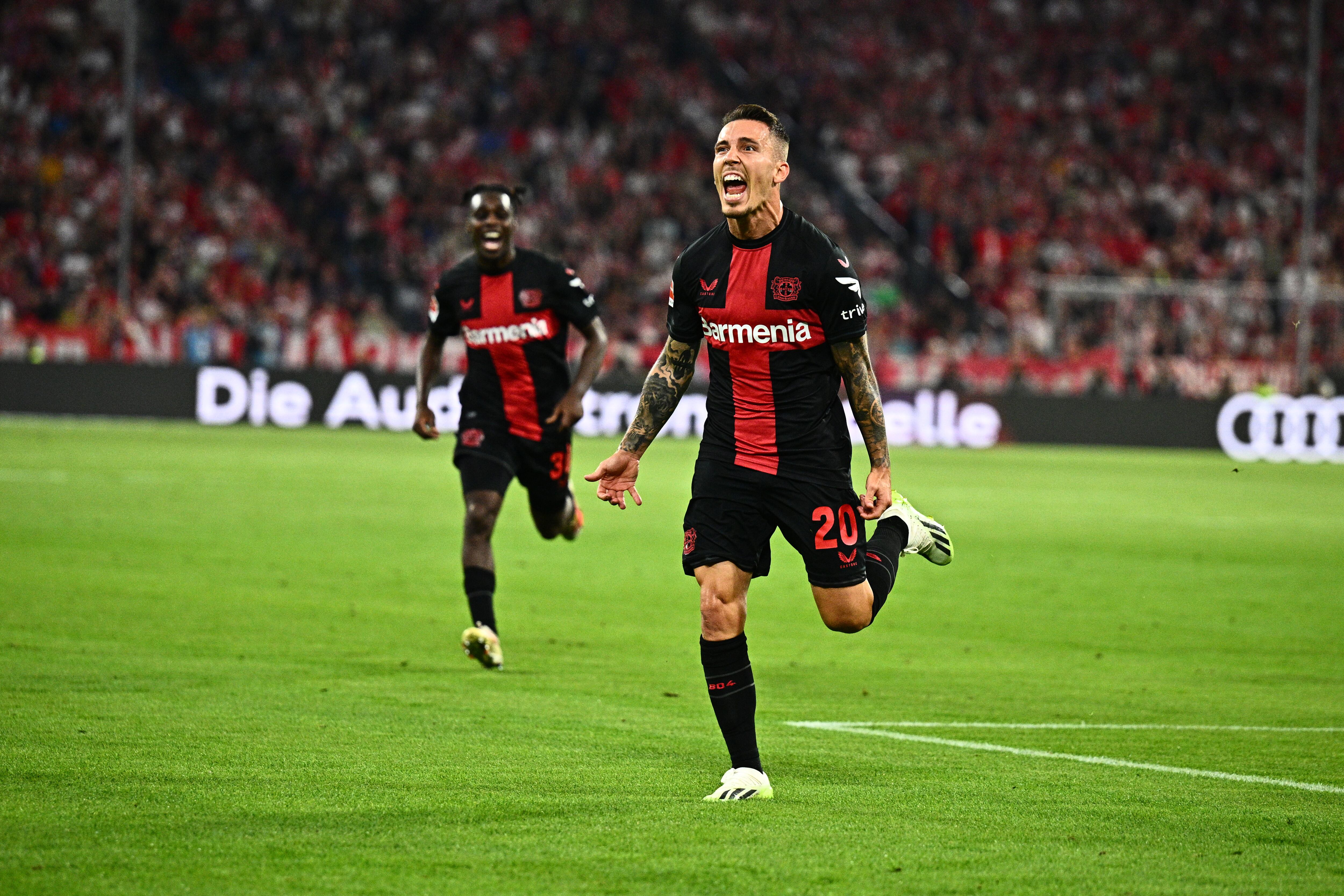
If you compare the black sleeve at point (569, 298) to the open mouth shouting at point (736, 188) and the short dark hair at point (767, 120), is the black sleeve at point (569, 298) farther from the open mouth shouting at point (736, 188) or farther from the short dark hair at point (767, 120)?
the open mouth shouting at point (736, 188)

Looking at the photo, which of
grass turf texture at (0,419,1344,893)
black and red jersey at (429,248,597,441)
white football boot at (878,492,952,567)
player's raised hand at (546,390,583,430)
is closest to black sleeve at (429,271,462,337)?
black and red jersey at (429,248,597,441)

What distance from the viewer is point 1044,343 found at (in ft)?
116

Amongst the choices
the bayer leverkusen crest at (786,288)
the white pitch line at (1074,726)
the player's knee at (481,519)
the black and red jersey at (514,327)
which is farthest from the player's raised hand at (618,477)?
the black and red jersey at (514,327)

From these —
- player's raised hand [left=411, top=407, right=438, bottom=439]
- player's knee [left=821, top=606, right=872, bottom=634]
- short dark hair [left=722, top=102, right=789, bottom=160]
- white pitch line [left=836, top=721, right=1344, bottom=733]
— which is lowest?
white pitch line [left=836, top=721, right=1344, bottom=733]

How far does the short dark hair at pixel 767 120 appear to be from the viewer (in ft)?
21.0

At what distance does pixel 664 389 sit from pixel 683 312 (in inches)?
11.9

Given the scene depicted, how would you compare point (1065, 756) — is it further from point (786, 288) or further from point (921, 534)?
point (786, 288)

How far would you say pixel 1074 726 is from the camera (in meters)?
7.96

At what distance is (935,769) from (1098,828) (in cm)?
107

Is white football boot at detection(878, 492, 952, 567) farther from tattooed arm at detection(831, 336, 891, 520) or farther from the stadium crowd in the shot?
the stadium crowd

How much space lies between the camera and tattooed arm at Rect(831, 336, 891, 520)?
645cm

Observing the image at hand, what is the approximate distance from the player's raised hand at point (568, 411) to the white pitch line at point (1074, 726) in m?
2.94

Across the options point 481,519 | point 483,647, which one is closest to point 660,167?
point 481,519

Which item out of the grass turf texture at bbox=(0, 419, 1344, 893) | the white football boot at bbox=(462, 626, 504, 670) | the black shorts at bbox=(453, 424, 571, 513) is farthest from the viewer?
the black shorts at bbox=(453, 424, 571, 513)
